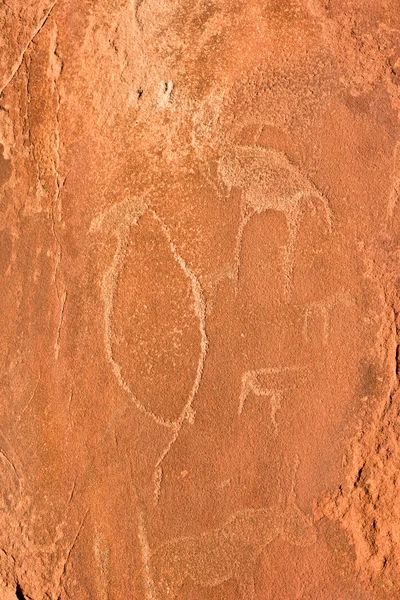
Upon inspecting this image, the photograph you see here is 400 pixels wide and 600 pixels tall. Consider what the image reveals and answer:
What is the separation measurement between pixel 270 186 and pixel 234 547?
121 centimetres

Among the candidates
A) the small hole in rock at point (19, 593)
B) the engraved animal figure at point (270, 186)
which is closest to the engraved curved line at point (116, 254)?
Answer: the engraved animal figure at point (270, 186)

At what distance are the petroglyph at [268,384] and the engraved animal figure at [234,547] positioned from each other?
11.7 inches

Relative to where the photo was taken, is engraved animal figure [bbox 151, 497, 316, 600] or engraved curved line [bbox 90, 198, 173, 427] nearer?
engraved animal figure [bbox 151, 497, 316, 600]

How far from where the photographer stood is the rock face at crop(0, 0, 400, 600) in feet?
7.21

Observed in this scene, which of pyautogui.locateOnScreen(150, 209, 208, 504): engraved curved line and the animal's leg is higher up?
the animal's leg

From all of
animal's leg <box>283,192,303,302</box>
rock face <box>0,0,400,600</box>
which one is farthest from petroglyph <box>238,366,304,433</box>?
animal's leg <box>283,192,303,302</box>

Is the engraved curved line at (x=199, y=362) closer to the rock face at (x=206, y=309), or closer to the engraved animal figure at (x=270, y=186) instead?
the rock face at (x=206, y=309)

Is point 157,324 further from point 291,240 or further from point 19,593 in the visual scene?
point 19,593

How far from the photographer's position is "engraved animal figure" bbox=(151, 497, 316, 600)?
2.20 meters

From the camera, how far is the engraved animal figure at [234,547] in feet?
7.22

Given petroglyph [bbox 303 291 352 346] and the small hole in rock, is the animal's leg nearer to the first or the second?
petroglyph [bbox 303 291 352 346]

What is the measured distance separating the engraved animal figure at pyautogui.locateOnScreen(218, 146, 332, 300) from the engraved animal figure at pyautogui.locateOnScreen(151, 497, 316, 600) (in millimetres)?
736

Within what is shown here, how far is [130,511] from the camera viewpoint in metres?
2.27

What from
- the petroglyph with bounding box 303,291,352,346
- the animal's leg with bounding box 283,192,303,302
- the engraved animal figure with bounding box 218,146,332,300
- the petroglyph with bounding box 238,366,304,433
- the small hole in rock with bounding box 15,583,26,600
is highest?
the engraved animal figure with bounding box 218,146,332,300
